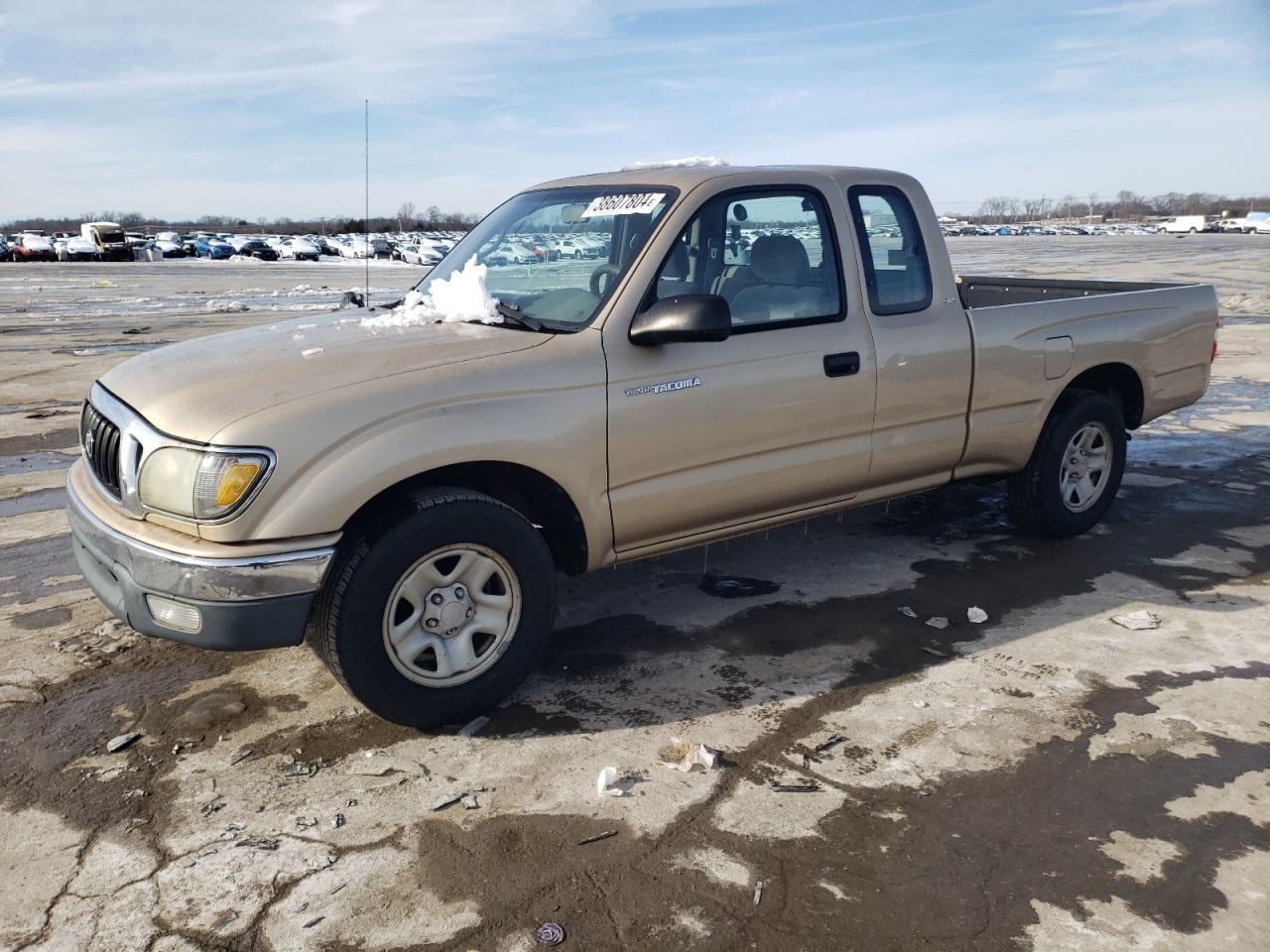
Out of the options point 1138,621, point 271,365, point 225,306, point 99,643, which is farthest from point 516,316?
point 225,306

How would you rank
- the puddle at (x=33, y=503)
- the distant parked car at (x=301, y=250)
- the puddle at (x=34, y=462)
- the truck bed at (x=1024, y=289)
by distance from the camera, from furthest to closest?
the distant parked car at (x=301, y=250), the puddle at (x=34, y=462), the truck bed at (x=1024, y=289), the puddle at (x=33, y=503)

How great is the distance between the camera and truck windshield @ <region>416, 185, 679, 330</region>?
13.3 feet

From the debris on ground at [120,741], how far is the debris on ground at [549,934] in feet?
5.89

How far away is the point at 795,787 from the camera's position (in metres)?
3.28

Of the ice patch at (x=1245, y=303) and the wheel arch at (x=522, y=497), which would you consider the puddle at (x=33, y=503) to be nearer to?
the wheel arch at (x=522, y=497)

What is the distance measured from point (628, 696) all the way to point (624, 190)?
215 cm

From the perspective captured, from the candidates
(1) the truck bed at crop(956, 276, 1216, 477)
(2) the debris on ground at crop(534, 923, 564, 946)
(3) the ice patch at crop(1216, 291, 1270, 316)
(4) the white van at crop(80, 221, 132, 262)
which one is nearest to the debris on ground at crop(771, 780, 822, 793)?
(2) the debris on ground at crop(534, 923, 564, 946)

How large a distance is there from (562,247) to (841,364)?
1324mm

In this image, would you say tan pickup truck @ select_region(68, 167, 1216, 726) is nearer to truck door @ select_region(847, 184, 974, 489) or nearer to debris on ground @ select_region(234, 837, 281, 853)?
truck door @ select_region(847, 184, 974, 489)

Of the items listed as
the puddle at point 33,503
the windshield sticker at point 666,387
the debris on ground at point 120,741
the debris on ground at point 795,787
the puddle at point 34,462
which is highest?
the windshield sticker at point 666,387

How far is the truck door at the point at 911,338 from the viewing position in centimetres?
463

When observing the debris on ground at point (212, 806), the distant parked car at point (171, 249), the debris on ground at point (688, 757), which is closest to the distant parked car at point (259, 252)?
the distant parked car at point (171, 249)

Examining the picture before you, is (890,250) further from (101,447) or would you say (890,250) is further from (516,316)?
(101,447)

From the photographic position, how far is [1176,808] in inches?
124
